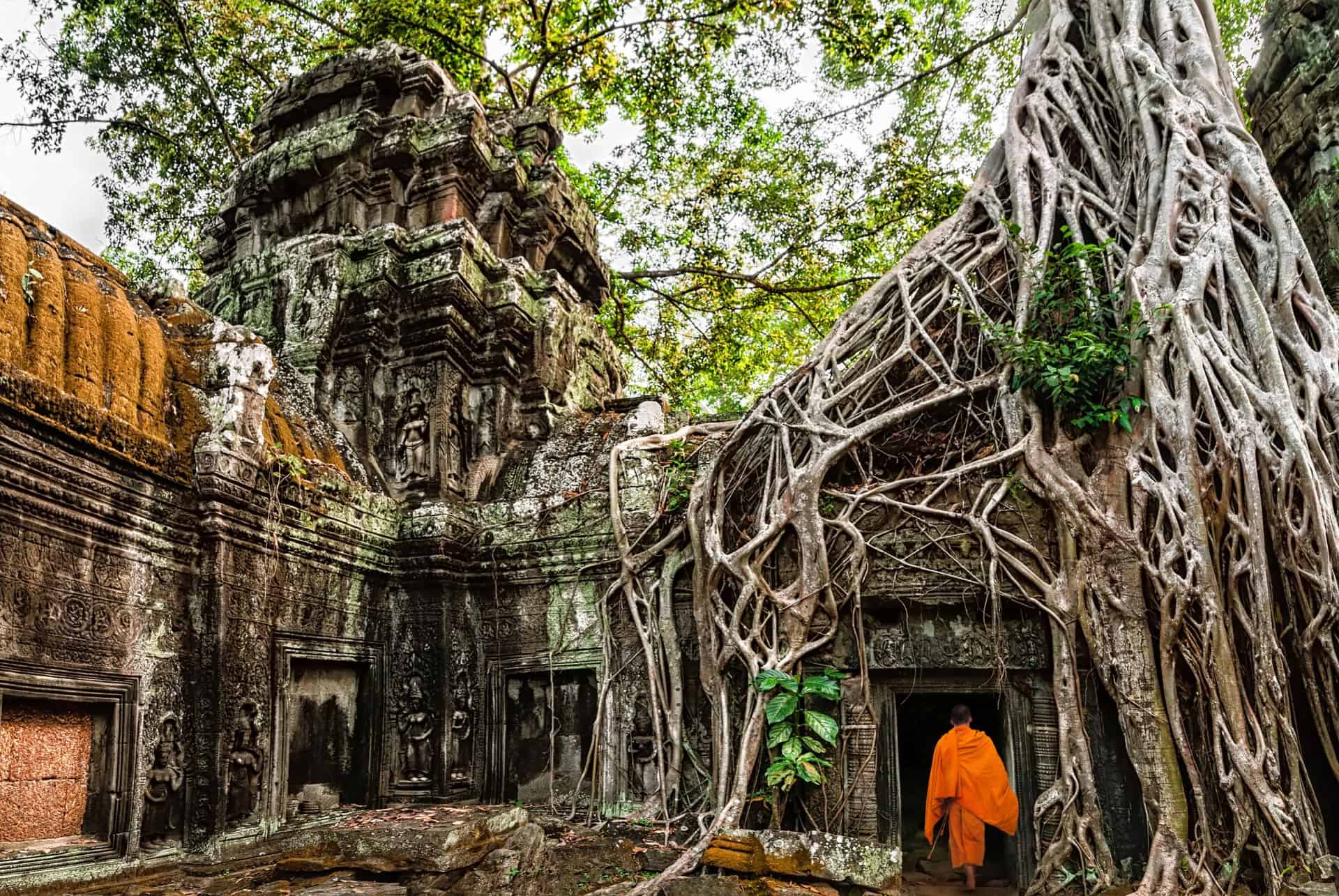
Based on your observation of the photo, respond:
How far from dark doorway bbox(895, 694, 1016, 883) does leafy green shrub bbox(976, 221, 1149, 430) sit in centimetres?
193

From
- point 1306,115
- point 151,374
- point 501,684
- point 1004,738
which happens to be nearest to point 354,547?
point 501,684

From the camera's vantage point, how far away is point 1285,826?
159 inches

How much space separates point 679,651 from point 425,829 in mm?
2008

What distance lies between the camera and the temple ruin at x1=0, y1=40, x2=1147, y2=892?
4.23 metres

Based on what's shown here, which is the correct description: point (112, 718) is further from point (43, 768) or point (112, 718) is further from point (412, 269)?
point (412, 269)

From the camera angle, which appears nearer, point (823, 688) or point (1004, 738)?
point (823, 688)

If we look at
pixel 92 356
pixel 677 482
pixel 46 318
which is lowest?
pixel 677 482

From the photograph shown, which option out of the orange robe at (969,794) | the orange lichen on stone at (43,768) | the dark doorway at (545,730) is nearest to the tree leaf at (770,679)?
the orange robe at (969,794)

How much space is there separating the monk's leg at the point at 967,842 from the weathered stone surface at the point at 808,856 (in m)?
1.33

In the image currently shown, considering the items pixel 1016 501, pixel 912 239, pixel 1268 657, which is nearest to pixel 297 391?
pixel 1016 501

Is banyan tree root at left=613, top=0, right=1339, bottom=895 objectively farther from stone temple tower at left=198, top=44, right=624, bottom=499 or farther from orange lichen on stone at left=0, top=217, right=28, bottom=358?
orange lichen on stone at left=0, top=217, right=28, bottom=358

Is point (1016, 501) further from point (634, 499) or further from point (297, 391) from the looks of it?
point (297, 391)

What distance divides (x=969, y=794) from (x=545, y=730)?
9.38ft

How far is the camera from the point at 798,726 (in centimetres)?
488
